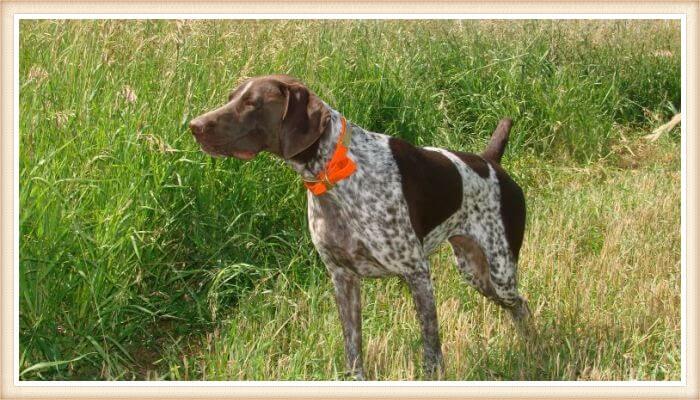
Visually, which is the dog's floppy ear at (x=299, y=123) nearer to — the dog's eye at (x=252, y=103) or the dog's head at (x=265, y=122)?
the dog's head at (x=265, y=122)

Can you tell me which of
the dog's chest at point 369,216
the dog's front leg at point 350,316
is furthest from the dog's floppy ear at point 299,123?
the dog's front leg at point 350,316

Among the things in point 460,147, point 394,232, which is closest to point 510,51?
point 460,147

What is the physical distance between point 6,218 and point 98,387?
2.57 ft

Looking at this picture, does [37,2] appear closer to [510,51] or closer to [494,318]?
[494,318]

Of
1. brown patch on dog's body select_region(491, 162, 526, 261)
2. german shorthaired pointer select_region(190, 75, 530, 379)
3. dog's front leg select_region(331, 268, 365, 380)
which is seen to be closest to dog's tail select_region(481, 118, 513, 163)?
brown patch on dog's body select_region(491, 162, 526, 261)

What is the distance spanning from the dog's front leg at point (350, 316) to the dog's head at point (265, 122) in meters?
0.71

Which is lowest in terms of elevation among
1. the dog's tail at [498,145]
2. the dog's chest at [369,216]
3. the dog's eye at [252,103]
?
the dog's chest at [369,216]

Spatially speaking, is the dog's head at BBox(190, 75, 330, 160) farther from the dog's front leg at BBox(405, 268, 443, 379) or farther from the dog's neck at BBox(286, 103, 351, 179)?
the dog's front leg at BBox(405, 268, 443, 379)

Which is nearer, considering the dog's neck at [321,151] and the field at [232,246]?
the dog's neck at [321,151]

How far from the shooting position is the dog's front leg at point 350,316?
4.14 m

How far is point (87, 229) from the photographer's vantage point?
420 cm

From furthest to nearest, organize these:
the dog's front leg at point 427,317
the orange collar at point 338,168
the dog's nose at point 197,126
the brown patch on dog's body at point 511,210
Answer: the brown patch on dog's body at point 511,210 → the dog's front leg at point 427,317 → the orange collar at point 338,168 → the dog's nose at point 197,126

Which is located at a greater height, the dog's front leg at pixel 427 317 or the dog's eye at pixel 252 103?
the dog's eye at pixel 252 103

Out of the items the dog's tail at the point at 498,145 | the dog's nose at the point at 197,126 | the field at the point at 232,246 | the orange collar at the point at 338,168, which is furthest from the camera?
the dog's tail at the point at 498,145
